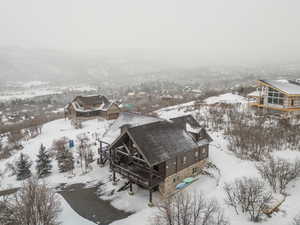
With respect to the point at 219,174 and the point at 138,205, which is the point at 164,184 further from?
the point at 219,174

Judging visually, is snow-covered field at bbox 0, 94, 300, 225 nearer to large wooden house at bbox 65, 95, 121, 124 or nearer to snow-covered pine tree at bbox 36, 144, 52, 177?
snow-covered pine tree at bbox 36, 144, 52, 177

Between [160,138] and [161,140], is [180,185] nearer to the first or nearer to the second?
[161,140]

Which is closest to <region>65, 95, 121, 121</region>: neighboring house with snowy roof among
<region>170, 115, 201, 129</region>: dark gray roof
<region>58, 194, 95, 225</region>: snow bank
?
<region>170, 115, 201, 129</region>: dark gray roof

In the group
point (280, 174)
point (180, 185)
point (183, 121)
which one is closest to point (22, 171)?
point (180, 185)

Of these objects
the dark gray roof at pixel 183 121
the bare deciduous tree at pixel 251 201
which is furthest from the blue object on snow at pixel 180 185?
the dark gray roof at pixel 183 121

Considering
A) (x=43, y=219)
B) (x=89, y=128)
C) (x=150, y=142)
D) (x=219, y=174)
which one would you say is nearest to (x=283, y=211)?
(x=219, y=174)

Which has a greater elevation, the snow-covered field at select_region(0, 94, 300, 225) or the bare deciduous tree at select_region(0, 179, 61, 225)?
the bare deciduous tree at select_region(0, 179, 61, 225)

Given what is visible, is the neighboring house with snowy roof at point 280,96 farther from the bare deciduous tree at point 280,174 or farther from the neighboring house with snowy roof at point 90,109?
the neighboring house with snowy roof at point 90,109
